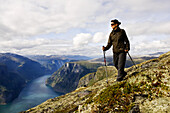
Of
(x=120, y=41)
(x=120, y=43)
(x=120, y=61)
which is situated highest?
(x=120, y=41)

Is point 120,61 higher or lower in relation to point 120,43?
lower

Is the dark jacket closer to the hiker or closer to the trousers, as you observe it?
the hiker

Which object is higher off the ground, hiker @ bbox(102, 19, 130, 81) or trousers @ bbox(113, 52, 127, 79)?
hiker @ bbox(102, 19, 130, 81)

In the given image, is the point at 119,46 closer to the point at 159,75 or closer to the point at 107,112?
the point at 159,75

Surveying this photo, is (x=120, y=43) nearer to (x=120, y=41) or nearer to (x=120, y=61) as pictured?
(x=120, y=41)

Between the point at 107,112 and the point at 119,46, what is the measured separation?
5810 mm

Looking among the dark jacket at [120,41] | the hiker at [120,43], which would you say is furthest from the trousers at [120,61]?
the dark jacket at [120,41]

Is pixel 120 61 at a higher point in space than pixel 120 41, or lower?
lower

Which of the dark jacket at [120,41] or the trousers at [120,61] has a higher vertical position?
the dark jacket at [120,41]

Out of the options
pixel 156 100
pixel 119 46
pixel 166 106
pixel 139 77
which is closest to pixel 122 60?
pixel 119 46

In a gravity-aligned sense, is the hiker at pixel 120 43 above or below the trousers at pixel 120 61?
above

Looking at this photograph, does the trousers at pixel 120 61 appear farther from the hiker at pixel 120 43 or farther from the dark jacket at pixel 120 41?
the dark jacket at pixel 120 41

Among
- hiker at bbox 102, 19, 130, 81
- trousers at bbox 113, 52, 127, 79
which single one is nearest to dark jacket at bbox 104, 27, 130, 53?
hiker at bbox 102, 19, 130, 81

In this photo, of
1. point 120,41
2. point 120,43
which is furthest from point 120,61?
point 120,41
